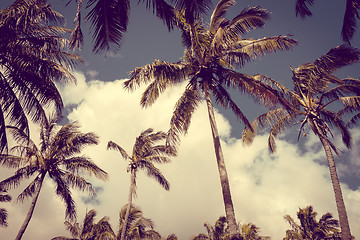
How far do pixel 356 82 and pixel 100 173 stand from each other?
14726mm

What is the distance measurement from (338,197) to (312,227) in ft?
49.9

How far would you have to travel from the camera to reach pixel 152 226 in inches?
741

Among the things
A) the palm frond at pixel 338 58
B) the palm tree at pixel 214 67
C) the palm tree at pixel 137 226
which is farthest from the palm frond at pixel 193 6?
the palm tree at pixel 137 226

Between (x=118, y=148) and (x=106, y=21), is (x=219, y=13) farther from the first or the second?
(x=118, y=148)

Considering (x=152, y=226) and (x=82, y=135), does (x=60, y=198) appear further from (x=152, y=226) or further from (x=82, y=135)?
(x=152, y=226)

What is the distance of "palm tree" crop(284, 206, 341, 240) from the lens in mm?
21281

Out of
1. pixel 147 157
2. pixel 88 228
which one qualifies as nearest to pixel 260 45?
pixel 147 157

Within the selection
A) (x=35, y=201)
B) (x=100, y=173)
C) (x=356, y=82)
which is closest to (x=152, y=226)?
(x=100, y=173)

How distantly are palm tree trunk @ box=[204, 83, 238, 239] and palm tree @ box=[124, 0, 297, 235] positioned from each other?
1.5 inches

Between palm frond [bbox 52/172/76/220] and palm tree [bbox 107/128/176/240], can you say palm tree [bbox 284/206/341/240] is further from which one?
palm frond [bbox 52/172/76/220]

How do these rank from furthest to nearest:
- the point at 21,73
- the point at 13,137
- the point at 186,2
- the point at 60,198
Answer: the point at 60,198
the point at 13,137
the point at 21,73
the point at 186,2

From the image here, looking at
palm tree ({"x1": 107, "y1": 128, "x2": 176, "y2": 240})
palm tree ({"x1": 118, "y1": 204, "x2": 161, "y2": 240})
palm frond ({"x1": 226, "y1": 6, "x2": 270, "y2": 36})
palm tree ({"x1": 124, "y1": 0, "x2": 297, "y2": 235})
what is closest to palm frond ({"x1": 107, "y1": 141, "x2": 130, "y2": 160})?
palm tree ({"x1": 107, "y1": 128, "x2": 176, "y2": 240})

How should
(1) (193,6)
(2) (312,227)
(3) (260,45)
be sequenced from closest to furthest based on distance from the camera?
(1) (193,6)
(3) (260,45)
(2) (312,227)

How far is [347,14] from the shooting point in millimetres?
7156
